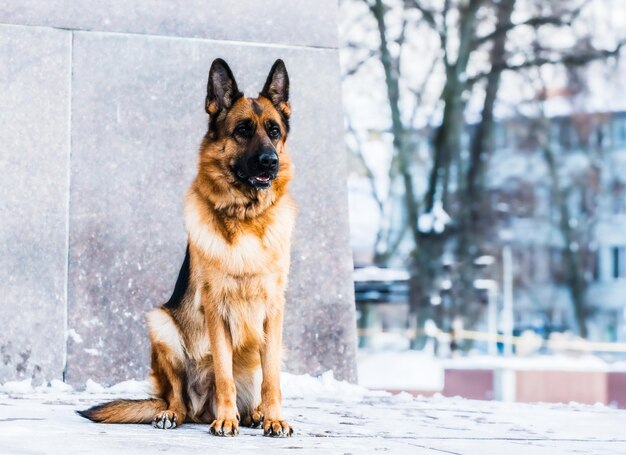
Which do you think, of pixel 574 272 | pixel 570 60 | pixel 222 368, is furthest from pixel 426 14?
pixel 222 368

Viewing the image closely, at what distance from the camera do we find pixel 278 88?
6.44m

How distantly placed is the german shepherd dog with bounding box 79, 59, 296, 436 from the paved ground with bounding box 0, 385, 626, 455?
21 centimetres

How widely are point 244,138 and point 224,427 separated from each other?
1627 mm

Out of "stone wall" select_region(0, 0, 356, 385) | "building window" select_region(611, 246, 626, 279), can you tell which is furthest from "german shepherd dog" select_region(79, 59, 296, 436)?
"building window" select_region(611, 246, 626, 279)

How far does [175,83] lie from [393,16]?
15781 mm

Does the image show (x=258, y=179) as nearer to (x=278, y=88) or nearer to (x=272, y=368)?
(x=278, y=88)

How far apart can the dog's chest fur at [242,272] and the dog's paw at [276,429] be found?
504 millimetres

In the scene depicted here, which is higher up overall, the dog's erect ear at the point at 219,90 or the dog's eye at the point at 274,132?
the dog's erect ear at the point at 219,90

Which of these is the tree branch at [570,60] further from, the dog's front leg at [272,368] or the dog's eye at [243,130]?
the dog's front leg at [272,368]

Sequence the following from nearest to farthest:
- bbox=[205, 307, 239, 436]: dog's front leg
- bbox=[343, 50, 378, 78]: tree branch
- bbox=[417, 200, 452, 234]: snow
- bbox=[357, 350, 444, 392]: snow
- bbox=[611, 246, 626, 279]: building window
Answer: bbox=[205, 307, 239, 436]: dog's front leg → bbox=[357, 350, 444, 392]: snow → bbox=[343, 50, 378, 78]: tree branch → bbox=[417, 200, 452, 234]: snow → bbox=[611, 246, 626, 279]: building window

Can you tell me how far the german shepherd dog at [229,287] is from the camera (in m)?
5.96

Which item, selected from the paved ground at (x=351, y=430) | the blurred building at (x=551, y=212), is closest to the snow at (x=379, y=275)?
the blurred building at (x=551, y=212)

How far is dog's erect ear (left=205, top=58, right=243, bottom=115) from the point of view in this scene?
A: 6.25 metres

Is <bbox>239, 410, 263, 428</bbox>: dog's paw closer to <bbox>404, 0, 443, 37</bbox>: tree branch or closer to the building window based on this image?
<bbox>404, 0, 443, 37</bbox>: tree branch
